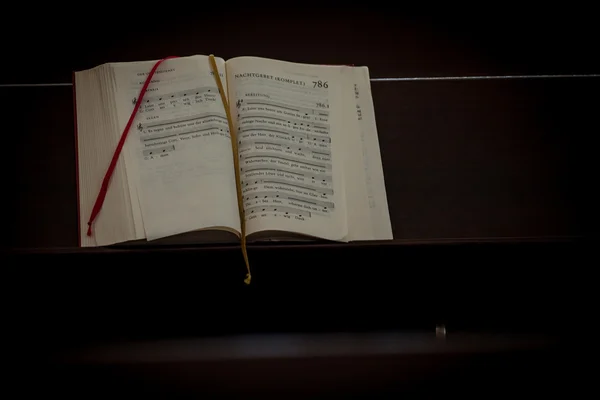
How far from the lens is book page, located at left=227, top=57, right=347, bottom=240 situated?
0.89 metres

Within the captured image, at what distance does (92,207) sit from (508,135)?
0.74 metres

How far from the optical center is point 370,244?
2.97 feet

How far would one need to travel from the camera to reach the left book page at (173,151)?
0.88m

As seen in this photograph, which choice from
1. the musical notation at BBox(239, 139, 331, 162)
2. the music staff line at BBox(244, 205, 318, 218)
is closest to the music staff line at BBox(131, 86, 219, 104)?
the musical notation at BBox(239, 139, 331, 162)

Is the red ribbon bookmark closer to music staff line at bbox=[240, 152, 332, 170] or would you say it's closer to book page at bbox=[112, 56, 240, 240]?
book page at bbox=[112, 56, 240, 240]

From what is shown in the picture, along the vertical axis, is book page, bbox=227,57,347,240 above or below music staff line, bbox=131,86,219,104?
below

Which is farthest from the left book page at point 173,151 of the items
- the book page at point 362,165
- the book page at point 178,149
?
the book page at point 362,165

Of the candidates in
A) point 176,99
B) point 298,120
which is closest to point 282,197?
point 298,120

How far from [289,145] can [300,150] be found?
20mm

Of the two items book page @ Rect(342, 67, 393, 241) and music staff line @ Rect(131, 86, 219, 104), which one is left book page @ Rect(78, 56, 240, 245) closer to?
music staff line @ Rect(131, 86, 219, 104)

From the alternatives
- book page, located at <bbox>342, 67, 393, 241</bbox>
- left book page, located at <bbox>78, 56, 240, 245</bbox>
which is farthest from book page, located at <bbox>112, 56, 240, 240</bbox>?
book page, located at <bbox>342, 67, 393, 241</bbox>

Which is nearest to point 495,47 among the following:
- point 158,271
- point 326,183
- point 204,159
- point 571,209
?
point 571,209

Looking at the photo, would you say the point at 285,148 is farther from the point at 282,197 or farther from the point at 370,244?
the point at 370,244

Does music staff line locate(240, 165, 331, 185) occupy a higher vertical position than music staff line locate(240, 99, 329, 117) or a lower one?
lower
